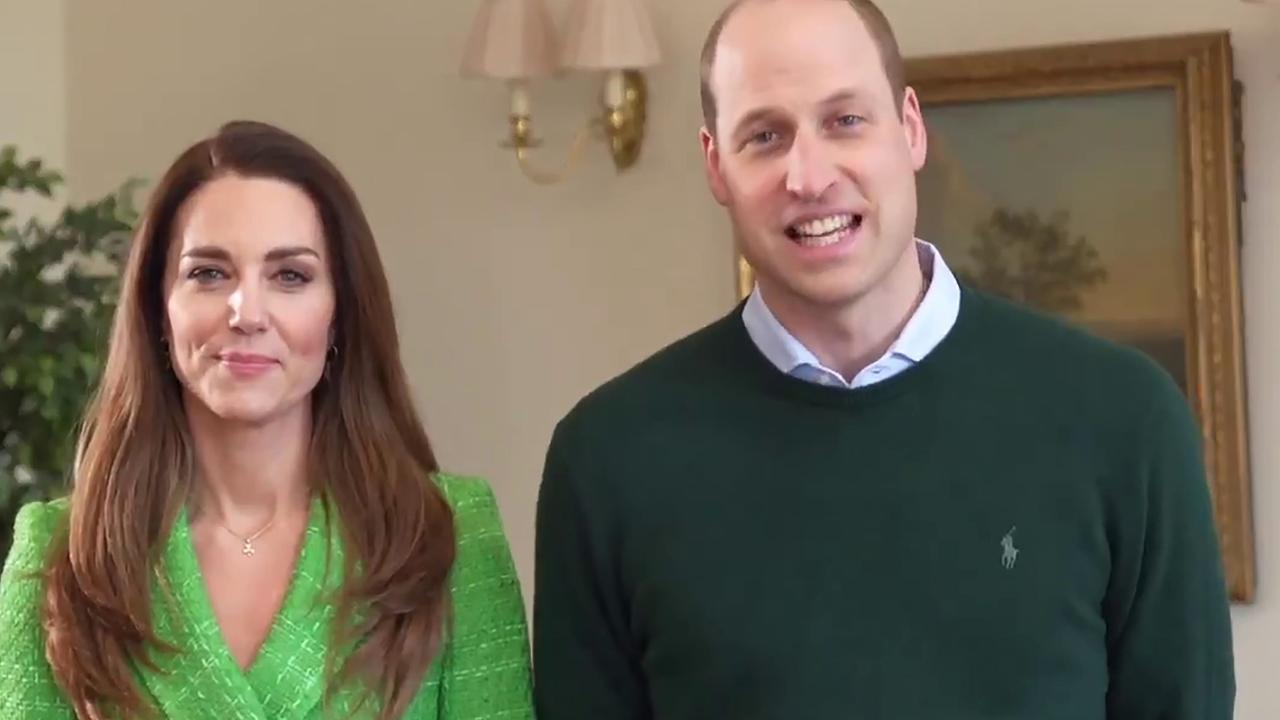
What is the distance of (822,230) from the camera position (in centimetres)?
142

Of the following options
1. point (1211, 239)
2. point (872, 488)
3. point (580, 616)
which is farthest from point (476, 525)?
point (1211, 239)

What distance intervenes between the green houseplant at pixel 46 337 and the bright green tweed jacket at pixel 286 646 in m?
0.59

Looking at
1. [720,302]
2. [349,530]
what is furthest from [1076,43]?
[349,530]

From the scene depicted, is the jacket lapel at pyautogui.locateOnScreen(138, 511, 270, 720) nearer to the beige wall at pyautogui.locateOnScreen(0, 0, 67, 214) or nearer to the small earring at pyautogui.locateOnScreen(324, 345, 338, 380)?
the small earring at pyautogui.locateOnScreen(324, 345, 338, 380)

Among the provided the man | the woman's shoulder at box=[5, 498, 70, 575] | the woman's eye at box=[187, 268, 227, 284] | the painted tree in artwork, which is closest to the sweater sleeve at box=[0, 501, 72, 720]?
the woman's shoulder at box=[5, 498, 70, 575]

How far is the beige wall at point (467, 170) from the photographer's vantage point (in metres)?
2.57

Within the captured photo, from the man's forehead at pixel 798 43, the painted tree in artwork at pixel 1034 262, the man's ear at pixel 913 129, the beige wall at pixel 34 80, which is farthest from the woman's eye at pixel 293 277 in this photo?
the beige wall at pixel 34 80

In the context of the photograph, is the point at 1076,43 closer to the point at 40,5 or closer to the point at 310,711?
the point at 310,711

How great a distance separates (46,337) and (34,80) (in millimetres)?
883

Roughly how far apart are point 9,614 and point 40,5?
171 cm

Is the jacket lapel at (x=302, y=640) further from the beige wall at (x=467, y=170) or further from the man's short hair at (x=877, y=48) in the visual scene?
the beige wall at (x=467, y=170)

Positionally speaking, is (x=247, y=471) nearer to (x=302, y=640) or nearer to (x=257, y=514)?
(x=257, y=514)

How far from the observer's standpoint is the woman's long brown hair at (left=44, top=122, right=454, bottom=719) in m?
1.51

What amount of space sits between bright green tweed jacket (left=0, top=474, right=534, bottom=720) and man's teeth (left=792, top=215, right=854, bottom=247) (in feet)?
1.48
